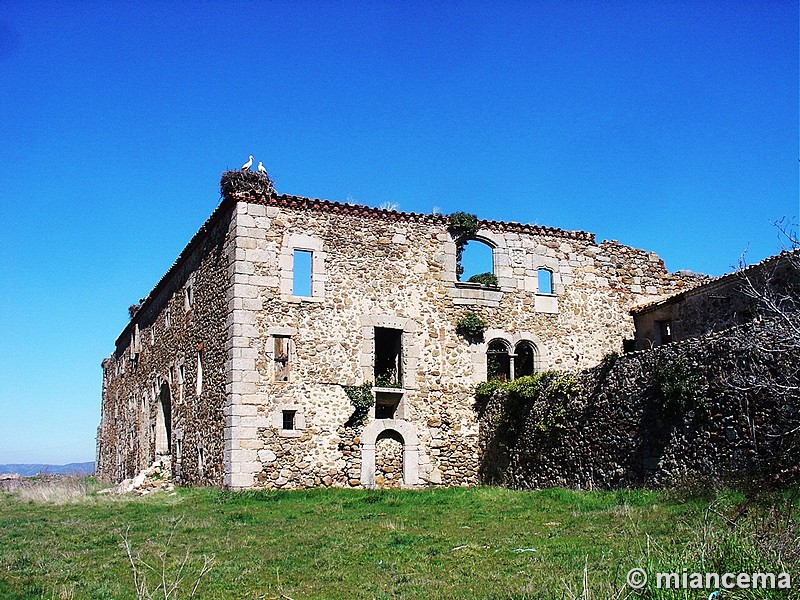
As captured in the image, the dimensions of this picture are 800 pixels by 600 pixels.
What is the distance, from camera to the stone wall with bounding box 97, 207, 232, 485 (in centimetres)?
1912

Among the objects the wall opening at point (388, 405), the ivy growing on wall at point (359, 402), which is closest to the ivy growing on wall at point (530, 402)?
the wall opening at point (388, 405)

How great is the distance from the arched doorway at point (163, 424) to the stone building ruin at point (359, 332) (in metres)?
2.12

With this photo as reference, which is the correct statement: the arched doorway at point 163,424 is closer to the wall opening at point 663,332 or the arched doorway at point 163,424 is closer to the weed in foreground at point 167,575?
the wall opening at point 663,332

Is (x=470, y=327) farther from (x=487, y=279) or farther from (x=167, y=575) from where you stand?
(x=167, y=575)

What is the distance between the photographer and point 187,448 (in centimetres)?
2109

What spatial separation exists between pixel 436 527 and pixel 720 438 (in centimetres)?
481

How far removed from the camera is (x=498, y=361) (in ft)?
69.3

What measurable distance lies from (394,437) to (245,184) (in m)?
7.29

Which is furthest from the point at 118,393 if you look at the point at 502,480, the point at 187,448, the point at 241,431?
the point at 502,480

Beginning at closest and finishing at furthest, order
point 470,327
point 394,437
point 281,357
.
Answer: point 281,357, point 394,437, point 470,327

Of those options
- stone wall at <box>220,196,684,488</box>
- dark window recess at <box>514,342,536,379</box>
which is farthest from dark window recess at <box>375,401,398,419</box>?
dark window recess at <box>514,342,536,379</box>

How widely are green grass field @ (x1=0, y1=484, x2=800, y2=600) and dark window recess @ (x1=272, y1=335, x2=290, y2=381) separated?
126 inches

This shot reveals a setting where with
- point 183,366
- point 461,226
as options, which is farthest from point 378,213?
point 183,366

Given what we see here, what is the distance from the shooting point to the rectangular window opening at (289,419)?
59.0ft
